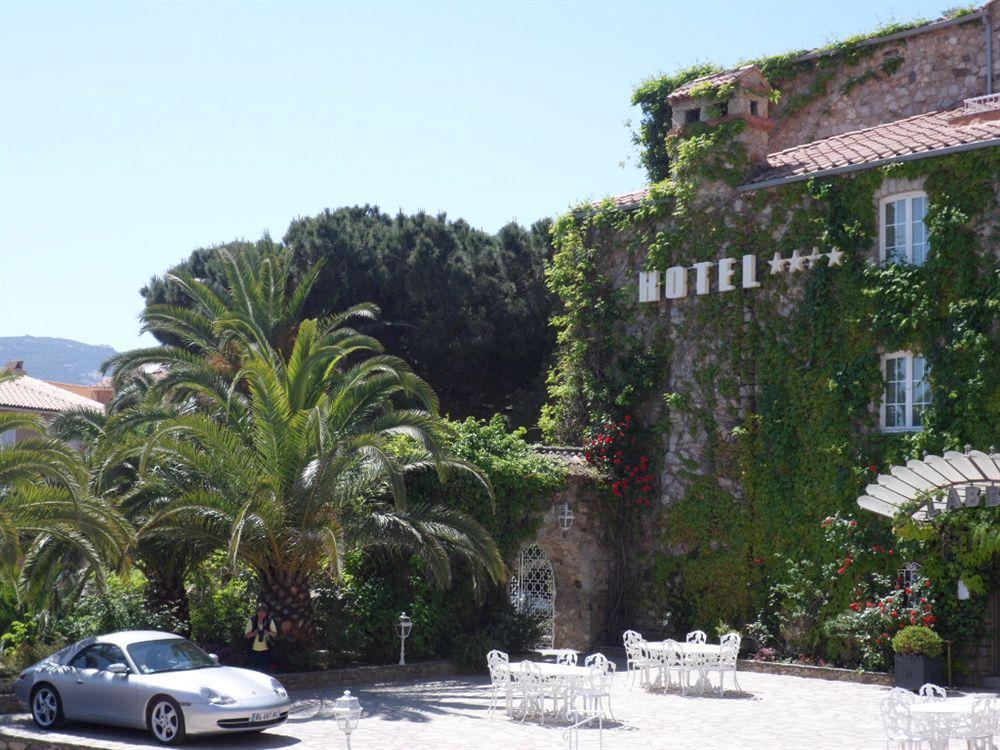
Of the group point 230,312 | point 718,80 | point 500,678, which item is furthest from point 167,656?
point 718,80

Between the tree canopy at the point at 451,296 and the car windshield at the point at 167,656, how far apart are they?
1995cm

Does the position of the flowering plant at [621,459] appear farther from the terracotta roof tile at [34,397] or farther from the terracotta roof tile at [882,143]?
the terracotta roof tile at [34,397]

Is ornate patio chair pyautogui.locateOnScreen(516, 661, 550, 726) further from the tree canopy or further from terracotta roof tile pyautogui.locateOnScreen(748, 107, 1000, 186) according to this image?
the tree canopy

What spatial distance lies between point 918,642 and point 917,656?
0.25 meters

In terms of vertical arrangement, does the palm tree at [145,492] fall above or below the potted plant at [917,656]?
above

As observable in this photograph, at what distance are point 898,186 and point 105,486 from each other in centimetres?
1450

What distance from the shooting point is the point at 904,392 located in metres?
21.0

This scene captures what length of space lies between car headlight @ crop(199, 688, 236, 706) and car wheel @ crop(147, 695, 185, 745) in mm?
327

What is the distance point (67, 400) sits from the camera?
154 feet

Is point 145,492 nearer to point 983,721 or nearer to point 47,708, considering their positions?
point 47,708

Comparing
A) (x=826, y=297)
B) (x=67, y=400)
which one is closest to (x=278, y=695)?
(x=826, y=297)

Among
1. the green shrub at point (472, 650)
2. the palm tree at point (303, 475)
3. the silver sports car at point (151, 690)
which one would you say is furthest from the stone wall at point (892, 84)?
A: the silver sports car at point (151, 690)

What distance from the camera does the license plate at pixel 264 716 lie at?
13922 millimetres

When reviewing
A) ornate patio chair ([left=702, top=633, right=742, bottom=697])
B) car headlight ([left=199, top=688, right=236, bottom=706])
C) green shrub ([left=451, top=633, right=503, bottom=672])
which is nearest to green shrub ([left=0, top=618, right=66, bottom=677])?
car headlight ([left=199, top=688, right=236, bottom=706])
